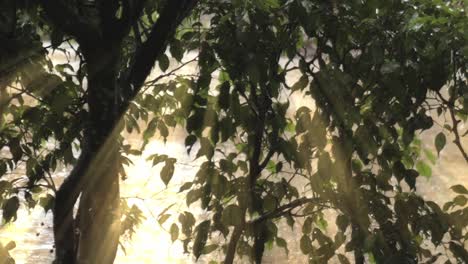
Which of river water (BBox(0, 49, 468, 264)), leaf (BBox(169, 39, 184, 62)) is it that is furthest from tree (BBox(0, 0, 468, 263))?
river water (BBox(0, 49, 468, 264))

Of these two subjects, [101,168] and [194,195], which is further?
[194,195]

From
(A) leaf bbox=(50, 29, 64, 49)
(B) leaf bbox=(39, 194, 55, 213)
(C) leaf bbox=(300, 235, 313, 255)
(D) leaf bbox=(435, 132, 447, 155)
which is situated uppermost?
(A) leaf bbox=(50, 29, 64, 49)

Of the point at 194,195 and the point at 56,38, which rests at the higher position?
the point at 56,38

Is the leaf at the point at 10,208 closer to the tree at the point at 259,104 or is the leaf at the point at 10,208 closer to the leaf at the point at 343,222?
the tree at the point at 259,104

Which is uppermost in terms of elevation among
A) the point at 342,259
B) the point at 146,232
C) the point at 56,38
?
the point at 146,232

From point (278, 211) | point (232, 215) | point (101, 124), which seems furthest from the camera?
point (278, 211)

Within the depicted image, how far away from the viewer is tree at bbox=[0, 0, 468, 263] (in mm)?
1354

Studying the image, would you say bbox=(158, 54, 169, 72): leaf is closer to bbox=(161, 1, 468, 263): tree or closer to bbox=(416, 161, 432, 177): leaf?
bbox=(161, 1, 468, 263): tree

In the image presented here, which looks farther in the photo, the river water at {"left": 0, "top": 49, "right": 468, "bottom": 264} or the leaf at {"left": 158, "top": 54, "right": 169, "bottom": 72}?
the river water at {"left": 0, "top": 49, "right": 468, "bottom": 264}

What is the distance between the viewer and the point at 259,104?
1612 mm

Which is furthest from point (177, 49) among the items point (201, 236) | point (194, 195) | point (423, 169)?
point (423, 169)

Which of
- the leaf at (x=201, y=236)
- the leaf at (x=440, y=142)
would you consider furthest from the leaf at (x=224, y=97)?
the leaf at (x=440, y=142)

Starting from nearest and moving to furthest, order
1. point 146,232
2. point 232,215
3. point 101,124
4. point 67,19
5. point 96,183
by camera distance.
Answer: point 67,19, point 101,124, point 96,183, point 232,215, point 146,232

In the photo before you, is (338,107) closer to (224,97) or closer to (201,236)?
(224,97)
